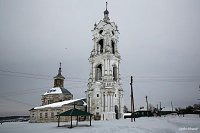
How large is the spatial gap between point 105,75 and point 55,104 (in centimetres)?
1761

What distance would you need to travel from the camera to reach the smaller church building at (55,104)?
45531 mm

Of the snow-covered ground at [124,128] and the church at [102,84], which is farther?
the church at [102,84]

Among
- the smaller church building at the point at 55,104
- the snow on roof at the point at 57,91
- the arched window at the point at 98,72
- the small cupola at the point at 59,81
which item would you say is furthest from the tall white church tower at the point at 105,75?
the small cupola at the point at 59,81

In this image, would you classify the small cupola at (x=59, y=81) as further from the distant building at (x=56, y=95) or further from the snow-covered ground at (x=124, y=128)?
the snow-covered ground at (x=124, y=128)

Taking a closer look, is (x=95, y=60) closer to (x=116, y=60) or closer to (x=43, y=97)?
(x=116, y=60)

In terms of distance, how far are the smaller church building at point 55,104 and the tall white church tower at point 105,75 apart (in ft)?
17.3

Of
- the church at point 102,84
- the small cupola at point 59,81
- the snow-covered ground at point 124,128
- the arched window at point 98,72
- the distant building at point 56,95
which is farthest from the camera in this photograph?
the small cupola at point 59,81

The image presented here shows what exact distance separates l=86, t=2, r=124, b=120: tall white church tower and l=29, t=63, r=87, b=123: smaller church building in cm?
527

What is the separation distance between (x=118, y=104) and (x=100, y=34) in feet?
64.4

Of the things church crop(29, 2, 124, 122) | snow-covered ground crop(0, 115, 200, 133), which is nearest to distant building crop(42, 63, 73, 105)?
church crop(29, 2, 124, 122)

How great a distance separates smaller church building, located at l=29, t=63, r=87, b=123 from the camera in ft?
149

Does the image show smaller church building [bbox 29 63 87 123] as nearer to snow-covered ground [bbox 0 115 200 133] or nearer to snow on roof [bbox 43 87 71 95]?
snow on roof [bbox 43 87 71 95]

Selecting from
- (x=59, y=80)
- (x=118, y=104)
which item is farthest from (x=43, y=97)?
(x=118, y=104)

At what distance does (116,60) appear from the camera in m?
46.4
